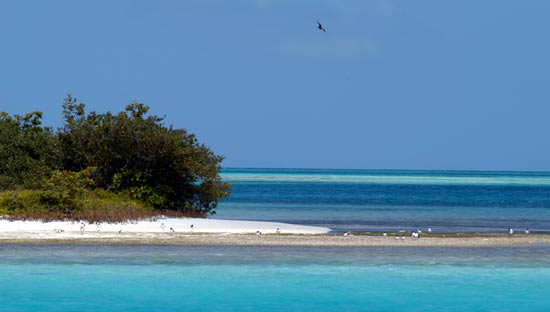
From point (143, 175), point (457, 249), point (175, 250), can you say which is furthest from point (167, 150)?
point (457, 249)

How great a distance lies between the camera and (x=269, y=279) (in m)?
22.8

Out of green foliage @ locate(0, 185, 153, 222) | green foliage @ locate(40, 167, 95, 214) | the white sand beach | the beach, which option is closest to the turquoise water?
the beach

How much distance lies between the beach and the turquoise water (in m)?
1.86

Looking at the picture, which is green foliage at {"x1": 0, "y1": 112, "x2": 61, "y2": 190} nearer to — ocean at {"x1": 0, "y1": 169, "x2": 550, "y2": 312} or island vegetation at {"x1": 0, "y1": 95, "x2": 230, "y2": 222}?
island vegetation at {"x1": 0, "y1": 95, "x2": 230, "y2": 222}

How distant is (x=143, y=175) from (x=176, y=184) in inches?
72.6

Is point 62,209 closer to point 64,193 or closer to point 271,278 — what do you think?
point 64,193

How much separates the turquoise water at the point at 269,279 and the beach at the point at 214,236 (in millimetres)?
1865

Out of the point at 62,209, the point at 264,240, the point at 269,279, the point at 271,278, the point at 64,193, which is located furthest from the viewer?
the point at 62,209

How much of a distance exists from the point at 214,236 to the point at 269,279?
1084cm

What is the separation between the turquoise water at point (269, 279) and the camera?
19625mm

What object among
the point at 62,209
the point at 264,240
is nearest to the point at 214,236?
the point at 264,240

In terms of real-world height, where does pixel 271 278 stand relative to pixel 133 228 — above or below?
below

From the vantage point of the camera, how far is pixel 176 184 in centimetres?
4272

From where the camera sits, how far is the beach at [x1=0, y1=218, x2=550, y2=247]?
103 ft
